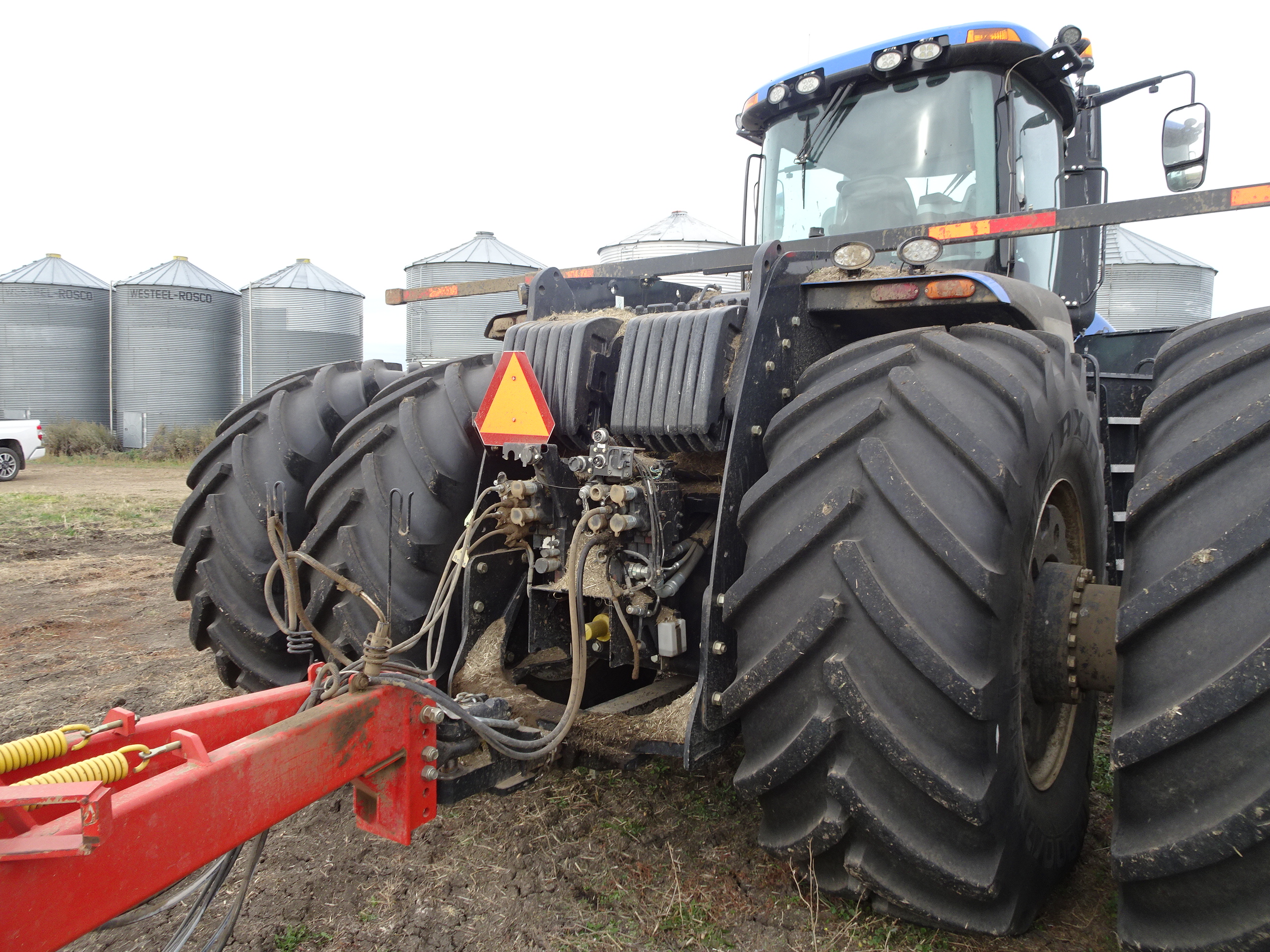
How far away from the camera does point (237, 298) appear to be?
2044 cm

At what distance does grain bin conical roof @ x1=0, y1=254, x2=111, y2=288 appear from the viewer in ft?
64.7

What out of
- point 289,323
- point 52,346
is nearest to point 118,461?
point 52,346

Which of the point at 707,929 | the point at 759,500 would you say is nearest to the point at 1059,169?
the point at 759,500

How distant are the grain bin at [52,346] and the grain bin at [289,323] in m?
3.63

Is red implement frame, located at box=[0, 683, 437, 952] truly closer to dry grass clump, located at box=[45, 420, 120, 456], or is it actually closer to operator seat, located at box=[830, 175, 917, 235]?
operator seat, located at box=[830, 175, 917, 235]

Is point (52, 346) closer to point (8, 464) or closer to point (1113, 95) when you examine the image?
point (8, 464)

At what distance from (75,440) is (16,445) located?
4393 mm

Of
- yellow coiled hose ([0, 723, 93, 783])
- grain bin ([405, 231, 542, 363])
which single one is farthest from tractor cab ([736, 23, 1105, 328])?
grain bin ([405, 231, 542, 363])

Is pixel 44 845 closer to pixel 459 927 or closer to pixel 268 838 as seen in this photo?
pixel 459 927

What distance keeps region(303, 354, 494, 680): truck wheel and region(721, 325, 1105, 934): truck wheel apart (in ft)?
3.36

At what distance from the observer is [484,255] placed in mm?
16734

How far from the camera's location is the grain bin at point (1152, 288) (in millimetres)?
14148

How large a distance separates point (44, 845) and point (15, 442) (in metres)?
16.6

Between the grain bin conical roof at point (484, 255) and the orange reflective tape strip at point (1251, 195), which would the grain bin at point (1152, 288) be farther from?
the orange reflective tape strip at point (1251, 195)
